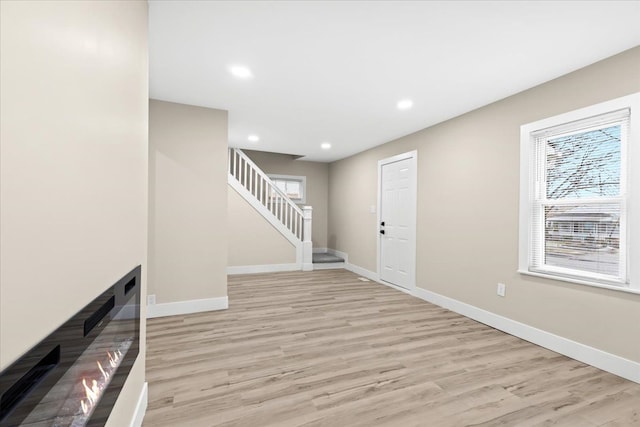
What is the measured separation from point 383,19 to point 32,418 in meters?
2.41

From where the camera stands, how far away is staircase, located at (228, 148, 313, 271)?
5660mm

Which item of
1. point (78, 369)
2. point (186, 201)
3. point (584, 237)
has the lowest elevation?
point (78, 369)

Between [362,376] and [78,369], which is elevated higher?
[78,369]

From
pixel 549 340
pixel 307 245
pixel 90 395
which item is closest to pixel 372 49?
pixel 90 395

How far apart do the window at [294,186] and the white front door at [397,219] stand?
8.18 feet

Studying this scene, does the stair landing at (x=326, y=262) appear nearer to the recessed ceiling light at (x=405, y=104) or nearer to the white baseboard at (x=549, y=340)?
the white baseboard at (x=549, y=340)

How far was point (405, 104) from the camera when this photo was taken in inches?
132

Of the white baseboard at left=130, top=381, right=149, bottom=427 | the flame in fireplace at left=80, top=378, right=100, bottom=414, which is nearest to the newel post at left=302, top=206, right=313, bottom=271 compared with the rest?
the white baseboard at left=130, top=381, right=149, bottom=427

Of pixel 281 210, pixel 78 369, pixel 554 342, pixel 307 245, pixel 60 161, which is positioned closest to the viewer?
pixel 60 161

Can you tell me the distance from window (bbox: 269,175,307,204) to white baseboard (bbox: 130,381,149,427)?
565cm

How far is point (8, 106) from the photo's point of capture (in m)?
0.55

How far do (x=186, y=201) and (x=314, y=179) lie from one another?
424 cm

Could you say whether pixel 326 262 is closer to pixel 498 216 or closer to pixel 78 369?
pixel 498 216

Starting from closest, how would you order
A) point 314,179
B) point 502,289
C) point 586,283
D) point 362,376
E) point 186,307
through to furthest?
point 362,376 → point 586,283 → point 502,289 → point 186,307 → point 314,179
